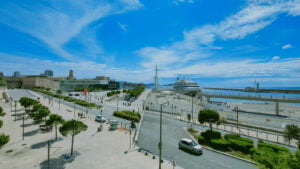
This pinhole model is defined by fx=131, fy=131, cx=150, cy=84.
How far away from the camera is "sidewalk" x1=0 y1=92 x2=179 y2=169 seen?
13.9 m

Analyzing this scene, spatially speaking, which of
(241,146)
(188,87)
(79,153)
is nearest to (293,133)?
(241,146)

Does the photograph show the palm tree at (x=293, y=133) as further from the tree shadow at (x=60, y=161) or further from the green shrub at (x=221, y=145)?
the tree shadow at (x=60, y=161)

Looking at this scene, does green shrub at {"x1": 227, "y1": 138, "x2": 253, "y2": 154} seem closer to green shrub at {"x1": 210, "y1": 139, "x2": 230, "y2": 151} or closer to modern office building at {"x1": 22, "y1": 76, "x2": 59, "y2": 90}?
green shrub at {"x1": 210, "y1": 139, "x2": 230, "y2": 151}

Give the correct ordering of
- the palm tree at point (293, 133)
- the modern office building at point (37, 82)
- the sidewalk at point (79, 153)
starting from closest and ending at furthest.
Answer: the sidewalk at point (79, 153) < the palm tree at point (293, 133) < the modern office building at point (37, 82)

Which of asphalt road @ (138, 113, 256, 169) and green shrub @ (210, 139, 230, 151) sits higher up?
green shrub @ (210, 139, 230, 151)

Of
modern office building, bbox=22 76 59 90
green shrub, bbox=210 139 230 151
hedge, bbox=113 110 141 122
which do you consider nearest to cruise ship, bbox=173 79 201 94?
hedge, bbox=113 110 141 122

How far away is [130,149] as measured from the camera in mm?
17734

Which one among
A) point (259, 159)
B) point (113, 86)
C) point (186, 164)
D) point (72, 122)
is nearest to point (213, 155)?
point (186, 164)

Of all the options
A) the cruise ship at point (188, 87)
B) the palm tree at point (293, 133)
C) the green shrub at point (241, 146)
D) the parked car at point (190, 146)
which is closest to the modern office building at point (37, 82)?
the cruise ship at point (188, 87)

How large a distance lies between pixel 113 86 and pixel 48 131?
124101 mm

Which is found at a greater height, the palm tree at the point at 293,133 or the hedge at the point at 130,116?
the palm tree at the point at 293,133

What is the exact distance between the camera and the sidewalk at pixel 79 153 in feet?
45.7

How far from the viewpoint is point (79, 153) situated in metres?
16.3

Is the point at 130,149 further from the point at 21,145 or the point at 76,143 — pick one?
the point at 21,145
